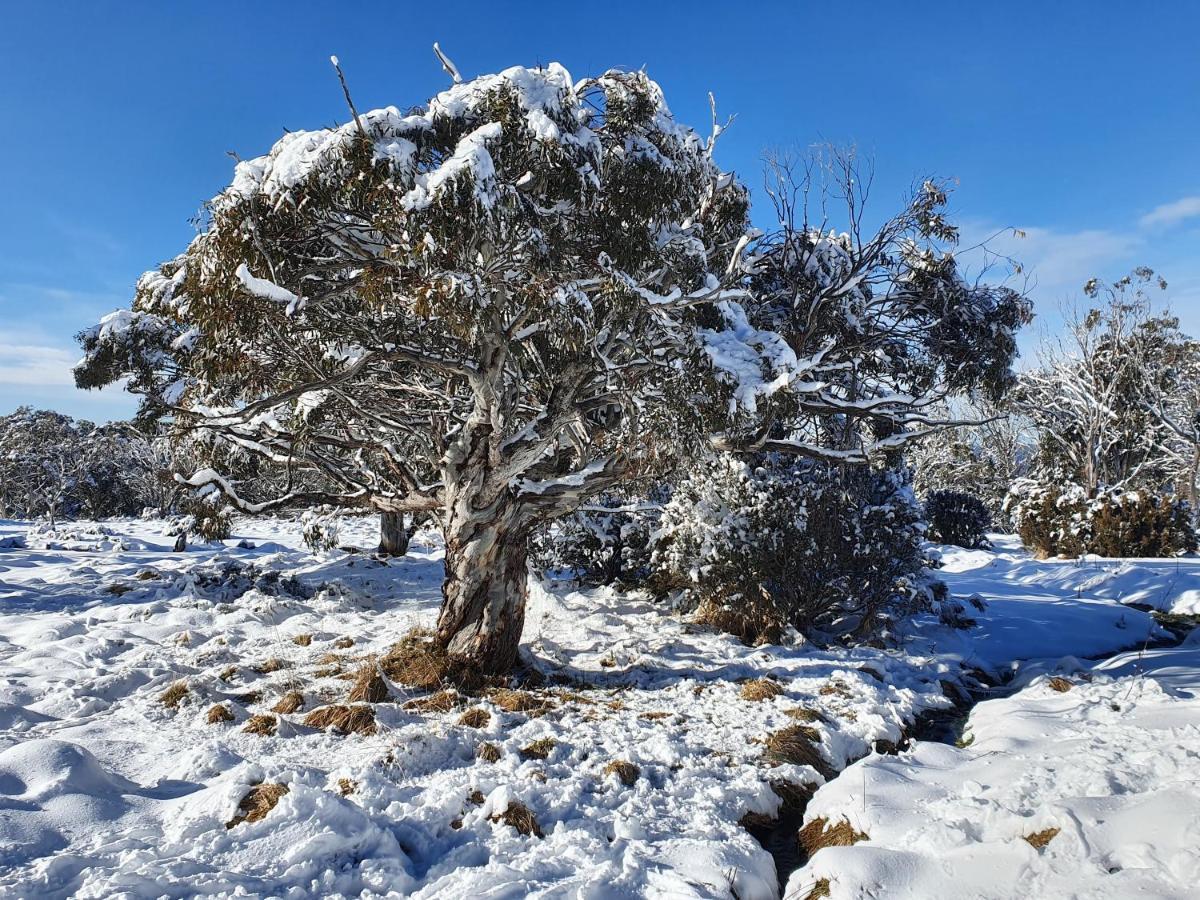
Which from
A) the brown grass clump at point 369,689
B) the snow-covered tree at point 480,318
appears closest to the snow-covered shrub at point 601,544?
the snow-covered tree at point 480,318

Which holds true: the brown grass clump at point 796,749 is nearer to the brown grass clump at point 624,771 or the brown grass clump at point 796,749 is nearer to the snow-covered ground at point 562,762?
the snow-covered ground at point 562,762

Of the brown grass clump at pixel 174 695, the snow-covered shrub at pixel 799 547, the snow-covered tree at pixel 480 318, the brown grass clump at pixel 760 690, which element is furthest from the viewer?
the snow-covered shrub at pixel 799 547

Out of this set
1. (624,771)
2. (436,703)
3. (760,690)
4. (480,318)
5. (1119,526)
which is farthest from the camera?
(1119,526)

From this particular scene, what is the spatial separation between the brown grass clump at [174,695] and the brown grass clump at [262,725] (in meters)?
0.87

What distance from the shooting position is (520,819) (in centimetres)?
404

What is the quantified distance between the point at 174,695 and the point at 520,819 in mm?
3737

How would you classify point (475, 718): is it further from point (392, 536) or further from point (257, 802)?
point (392, 536)

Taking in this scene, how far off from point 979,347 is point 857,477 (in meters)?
3.00

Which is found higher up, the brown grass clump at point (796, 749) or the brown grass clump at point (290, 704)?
the brown grass clump at point (290, 704)

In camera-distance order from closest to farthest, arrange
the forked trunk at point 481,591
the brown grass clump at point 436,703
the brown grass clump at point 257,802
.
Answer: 1. the brown grass clump at point 257,802
2. the brown grass clump at point 436,703
3. the forked trunk at point 481,591

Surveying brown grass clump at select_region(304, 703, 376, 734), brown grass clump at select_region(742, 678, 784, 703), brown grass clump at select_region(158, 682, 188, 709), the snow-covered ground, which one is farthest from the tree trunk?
brown grass clump at select_region(742, 678, 784, 703)

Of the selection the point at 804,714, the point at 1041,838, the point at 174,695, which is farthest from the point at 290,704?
the point at 1041,838

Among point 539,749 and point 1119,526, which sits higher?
point 1119,526

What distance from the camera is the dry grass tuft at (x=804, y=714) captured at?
6.06m
